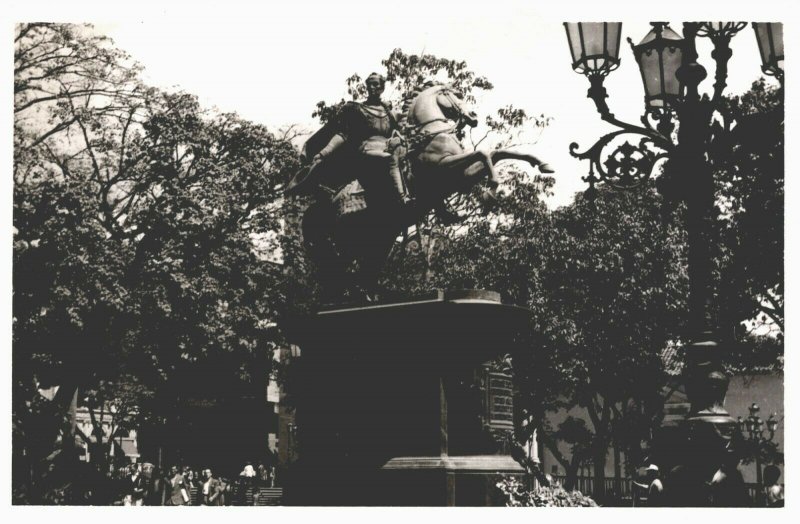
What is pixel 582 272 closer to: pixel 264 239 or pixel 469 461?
pixel 264 239

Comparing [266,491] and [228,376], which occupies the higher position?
[228,376]

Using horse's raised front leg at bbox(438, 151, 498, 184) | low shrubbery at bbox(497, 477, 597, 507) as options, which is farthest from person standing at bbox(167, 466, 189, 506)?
horse's raised front leg at bbox(438, 151, 498, 184)

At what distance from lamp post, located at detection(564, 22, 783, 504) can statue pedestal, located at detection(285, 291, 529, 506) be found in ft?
6.05

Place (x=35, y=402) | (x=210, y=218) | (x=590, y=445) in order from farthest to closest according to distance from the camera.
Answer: (x=590, y=445), (x=210, y=218), (x=35, y=402)

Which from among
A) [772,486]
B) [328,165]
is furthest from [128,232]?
[772,486]

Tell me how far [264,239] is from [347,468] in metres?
15.0

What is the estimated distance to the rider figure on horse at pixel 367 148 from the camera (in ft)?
38.3

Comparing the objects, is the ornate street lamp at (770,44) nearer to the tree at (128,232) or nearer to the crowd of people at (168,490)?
the tree at (128,232)

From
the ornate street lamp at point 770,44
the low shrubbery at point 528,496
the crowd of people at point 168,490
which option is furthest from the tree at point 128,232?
the ornate street lamp at point 770,44

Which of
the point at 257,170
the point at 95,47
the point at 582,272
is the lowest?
the point at 582,272

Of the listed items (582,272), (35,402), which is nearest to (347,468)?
(35,402)

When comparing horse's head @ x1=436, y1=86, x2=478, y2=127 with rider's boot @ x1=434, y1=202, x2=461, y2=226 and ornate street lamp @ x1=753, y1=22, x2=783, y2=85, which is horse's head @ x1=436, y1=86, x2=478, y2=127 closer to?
rider's boot @ x1=434, y1=202, x2=461, y2=226

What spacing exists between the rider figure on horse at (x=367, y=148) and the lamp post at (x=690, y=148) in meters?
2.00

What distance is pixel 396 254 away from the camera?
90.7ft
